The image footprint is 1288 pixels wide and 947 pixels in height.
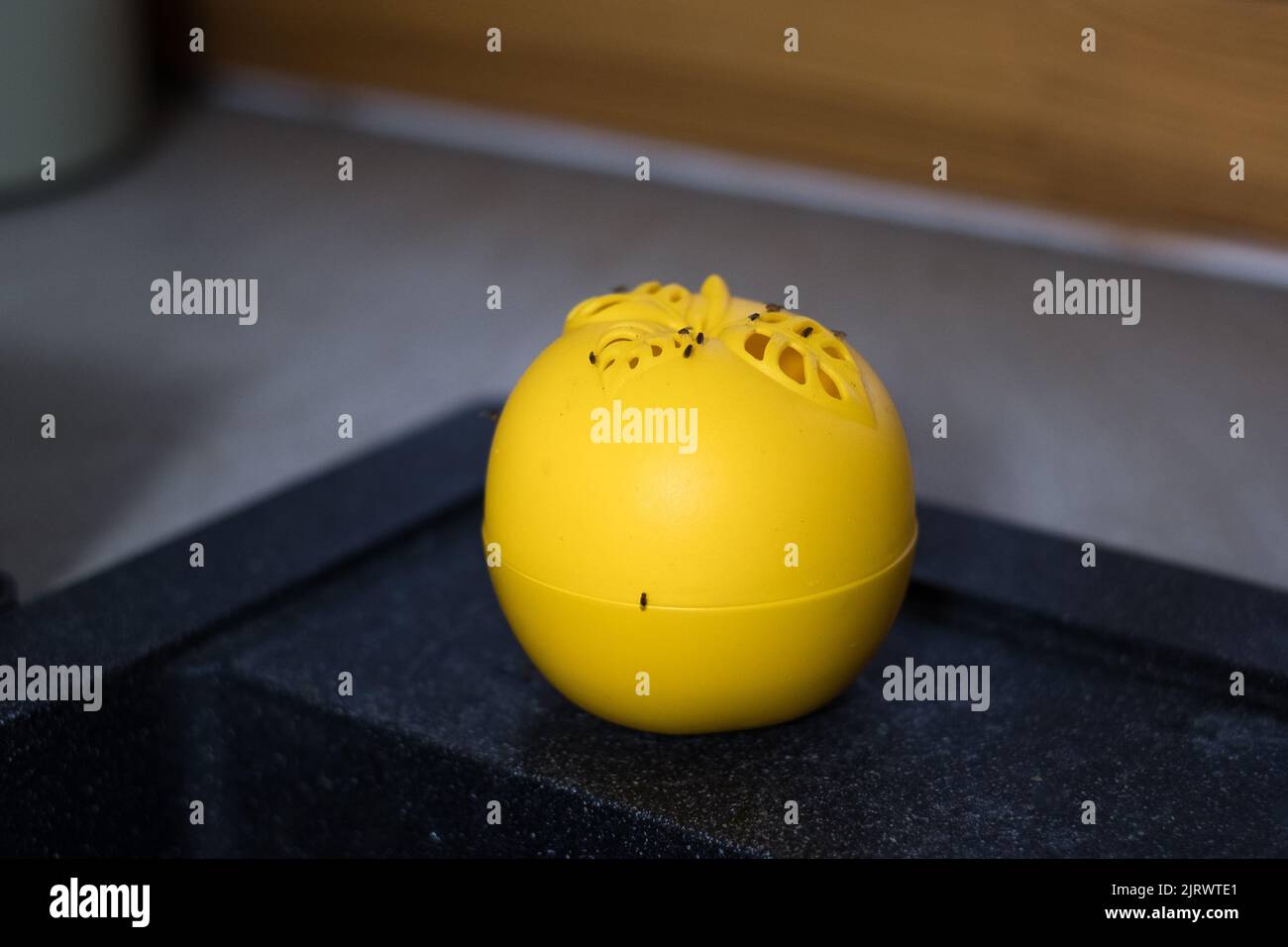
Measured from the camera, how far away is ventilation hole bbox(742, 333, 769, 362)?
0.95 m

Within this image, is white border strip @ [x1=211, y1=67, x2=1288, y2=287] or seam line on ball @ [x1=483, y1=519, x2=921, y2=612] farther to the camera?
white border strip @ [x1=211, y1=67, x2=1288, y2=287]

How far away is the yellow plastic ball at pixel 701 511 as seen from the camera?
92cm

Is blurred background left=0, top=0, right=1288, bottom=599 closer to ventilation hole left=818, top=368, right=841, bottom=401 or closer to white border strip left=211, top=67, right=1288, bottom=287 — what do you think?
white border strip left=211, top=67, right=1288, bottom=287

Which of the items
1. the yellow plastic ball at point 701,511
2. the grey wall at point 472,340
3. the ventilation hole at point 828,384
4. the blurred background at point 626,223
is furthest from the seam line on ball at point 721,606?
the blurred background at point 626,223

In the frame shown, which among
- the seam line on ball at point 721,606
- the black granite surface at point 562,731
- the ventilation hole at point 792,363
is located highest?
the ventilation hole at point 792,363

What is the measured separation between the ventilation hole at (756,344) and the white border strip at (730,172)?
1.79 m

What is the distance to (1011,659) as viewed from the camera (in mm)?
1146

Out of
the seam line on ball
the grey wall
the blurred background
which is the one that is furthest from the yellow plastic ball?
the blurred background

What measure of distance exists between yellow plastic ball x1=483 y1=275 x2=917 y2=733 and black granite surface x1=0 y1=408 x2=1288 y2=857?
7 centimetres

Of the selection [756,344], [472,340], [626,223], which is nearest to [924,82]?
[626,223]

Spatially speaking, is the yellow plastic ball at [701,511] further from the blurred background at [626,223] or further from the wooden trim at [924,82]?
the wooden trim at [924,82]

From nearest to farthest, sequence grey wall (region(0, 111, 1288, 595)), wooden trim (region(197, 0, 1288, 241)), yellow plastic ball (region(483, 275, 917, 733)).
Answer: yellow plastic ball (region(483, 275, 917, 733)) → grey wall (region(0, 111, 1288, 595)) → wooden trim (region(197, 0, 1288, 241))
